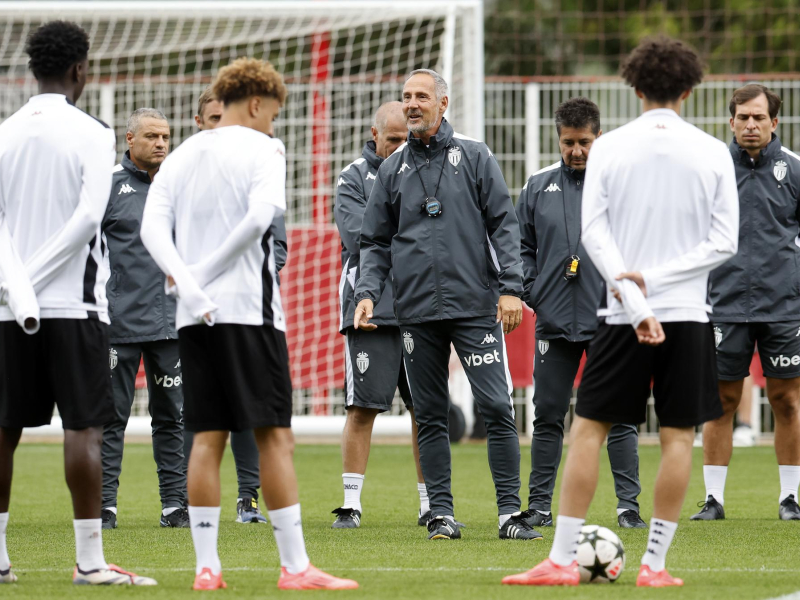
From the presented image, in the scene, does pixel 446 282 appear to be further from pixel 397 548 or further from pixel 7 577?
pixel 7 577

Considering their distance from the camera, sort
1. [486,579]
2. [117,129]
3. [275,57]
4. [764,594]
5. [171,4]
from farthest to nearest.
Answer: [275,57]
[117,129]
[171,4]
[486,579]
[764,594]

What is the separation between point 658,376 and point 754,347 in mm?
2771

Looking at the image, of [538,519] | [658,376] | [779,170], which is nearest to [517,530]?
[538,519]

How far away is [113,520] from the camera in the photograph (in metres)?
7.11

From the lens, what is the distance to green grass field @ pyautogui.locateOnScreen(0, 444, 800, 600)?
15.7 ft

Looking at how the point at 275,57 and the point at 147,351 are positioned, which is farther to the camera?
the point at 275,57

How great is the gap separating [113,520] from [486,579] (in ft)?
9.25

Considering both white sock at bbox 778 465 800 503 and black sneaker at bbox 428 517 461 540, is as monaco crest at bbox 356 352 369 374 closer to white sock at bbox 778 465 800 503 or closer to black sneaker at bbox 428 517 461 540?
black sneaker at bbox 428 517 461 540

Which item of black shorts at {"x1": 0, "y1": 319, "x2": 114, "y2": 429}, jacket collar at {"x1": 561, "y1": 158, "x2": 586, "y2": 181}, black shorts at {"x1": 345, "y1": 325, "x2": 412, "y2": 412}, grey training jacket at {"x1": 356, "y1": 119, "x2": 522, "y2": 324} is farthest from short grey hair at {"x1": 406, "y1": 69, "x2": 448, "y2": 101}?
black shorts at {"x1": 0, "y1": 319, "x2": 114, "y2": 429}

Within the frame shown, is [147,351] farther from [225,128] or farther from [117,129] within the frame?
[117,129]

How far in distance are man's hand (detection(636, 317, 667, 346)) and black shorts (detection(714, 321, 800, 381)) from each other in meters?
2.86

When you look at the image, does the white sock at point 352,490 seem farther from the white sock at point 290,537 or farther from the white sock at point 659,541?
the white sock at point 659,541

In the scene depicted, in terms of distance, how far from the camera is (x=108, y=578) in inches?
193

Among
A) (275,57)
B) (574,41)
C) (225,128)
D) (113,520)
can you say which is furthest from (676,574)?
(574,41)
